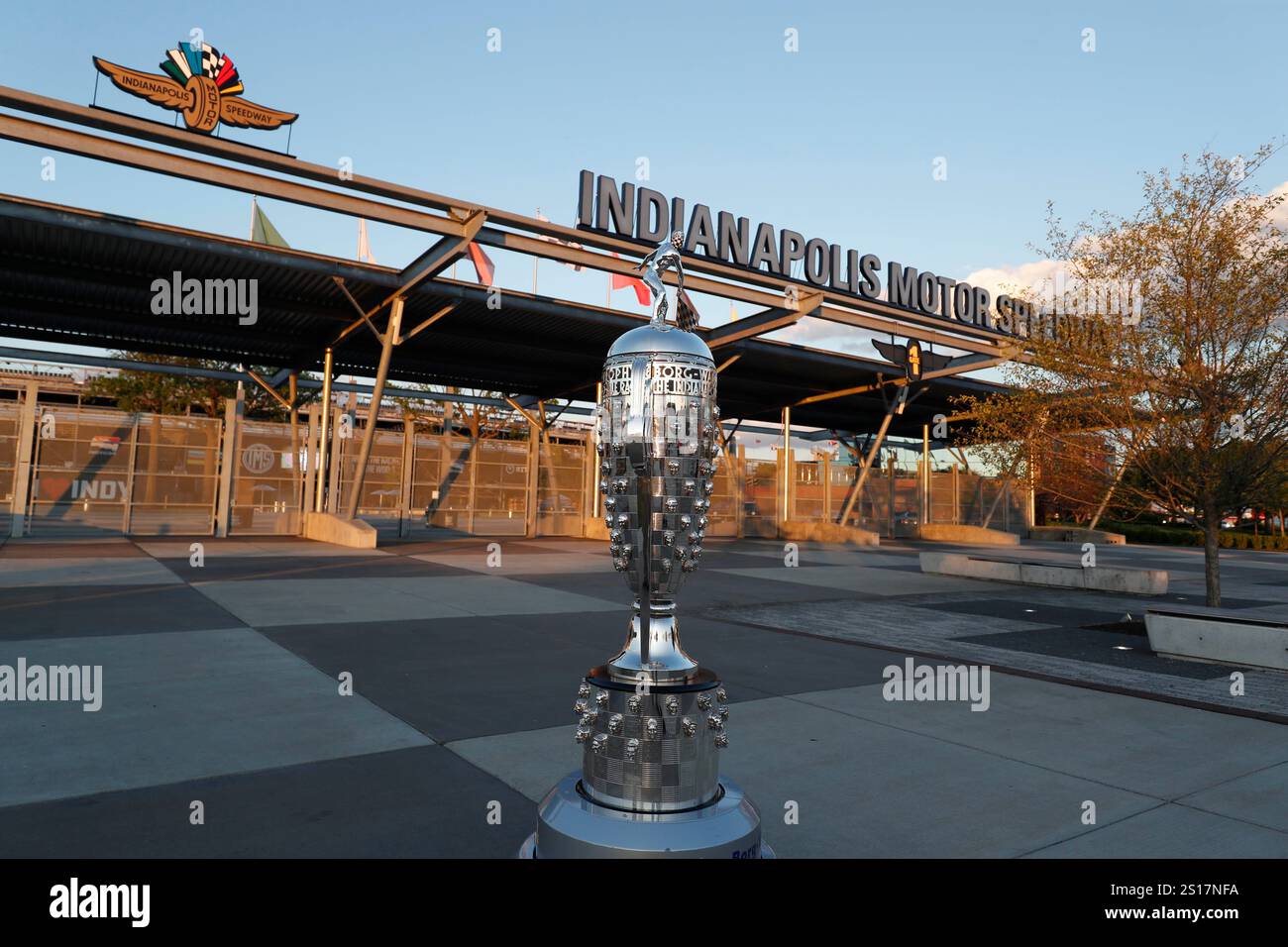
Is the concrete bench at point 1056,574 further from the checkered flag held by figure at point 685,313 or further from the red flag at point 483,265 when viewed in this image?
the checkered flag held by figure at point 685,313

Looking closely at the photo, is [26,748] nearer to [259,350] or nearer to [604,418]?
[604,418]

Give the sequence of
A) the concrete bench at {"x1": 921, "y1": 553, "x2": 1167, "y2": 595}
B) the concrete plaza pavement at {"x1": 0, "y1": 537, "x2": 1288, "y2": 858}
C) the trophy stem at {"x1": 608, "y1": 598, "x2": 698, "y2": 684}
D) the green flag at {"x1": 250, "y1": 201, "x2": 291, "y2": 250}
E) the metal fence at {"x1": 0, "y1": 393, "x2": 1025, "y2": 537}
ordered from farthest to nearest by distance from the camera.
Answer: the green flag at {"x1": 250, "y1": 201, "x2": 291, "y2": 250} < the metal fence at {"x1": 0, "y1": 393, "x2": 1025, "y2": 537} < the concrete bench at {"x1": 921, "y1": 553, "x2": 1167, "y2": 595} < the concrete plaza pavement at {"x1": 0, "y1": 537, "x2": 1288, "y2": 858} < the trophy stem at {"x1": 608, "y1": 598, "x2": 698, "y2": 684}

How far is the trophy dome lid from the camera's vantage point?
2.69m

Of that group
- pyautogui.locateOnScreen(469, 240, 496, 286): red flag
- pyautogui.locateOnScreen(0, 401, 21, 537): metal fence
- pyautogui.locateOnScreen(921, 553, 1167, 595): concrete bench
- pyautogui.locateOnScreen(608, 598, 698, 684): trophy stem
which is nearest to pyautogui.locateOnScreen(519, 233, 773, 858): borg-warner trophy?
pyautogui.locateOnScreen(608, 598, 698, 684): trophy stem

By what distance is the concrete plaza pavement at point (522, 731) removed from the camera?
3.45 meters

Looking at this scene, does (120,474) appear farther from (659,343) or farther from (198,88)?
(659,343)

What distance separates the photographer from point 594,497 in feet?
93.9

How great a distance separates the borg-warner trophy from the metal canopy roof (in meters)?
15.4

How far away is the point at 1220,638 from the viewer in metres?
8.08

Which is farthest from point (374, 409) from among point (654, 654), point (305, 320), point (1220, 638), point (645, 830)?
point (645, 830)

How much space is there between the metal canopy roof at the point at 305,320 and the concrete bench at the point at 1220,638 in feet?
44.6

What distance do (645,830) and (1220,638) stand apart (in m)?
8.21

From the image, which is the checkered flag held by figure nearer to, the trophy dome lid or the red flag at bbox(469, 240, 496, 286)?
the trophy dome lid
